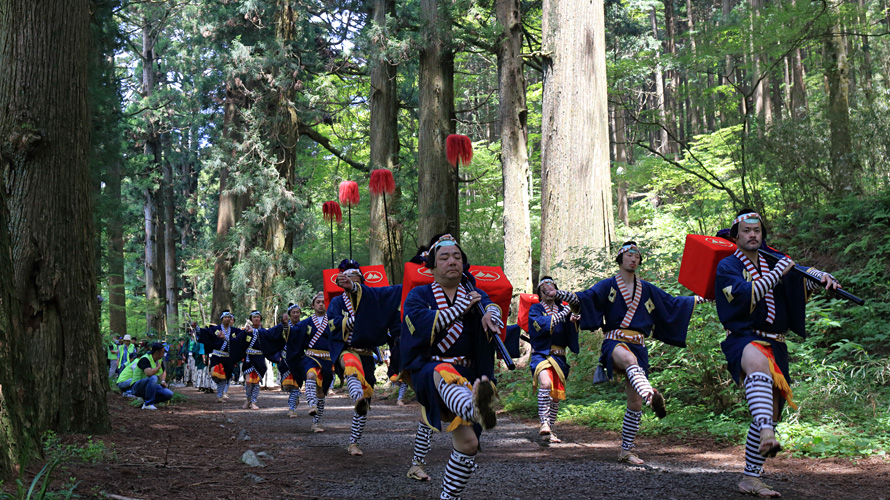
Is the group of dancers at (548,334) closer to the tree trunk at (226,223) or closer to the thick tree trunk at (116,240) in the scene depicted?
the thick tree trunk at (116,240)

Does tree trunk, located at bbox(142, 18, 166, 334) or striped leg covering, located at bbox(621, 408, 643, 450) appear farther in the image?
tree trunk, located at bbox(142, 18, 166, 334)

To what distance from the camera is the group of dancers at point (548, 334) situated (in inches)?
198

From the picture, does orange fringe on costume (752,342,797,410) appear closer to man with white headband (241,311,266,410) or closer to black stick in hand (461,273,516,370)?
black stick in hand (461,273,516,370)

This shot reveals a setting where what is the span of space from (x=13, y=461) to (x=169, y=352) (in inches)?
950

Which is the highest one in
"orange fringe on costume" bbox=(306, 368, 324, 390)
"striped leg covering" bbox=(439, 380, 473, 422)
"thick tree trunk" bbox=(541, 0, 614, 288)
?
"thick tree trunk" bbox=(541, 0, 614, 288)

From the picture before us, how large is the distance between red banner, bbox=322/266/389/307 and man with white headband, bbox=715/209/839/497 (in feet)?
17.4

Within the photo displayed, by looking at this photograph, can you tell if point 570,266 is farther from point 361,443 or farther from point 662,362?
point 361,443

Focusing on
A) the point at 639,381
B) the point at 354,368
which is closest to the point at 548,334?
the point at 354,368

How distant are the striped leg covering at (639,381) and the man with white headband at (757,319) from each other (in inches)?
31.1

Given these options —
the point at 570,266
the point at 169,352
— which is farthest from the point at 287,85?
the point at 570,266

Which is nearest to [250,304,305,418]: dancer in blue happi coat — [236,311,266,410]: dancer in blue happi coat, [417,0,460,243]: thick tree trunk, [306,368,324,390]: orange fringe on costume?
[236,311,266,410]: dancer in blue happi coat

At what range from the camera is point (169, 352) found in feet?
91.0

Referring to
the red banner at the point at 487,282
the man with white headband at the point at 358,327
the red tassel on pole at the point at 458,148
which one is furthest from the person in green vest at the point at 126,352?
the red banner at the point at 487,282

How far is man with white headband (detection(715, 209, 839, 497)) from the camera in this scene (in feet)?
17.9
